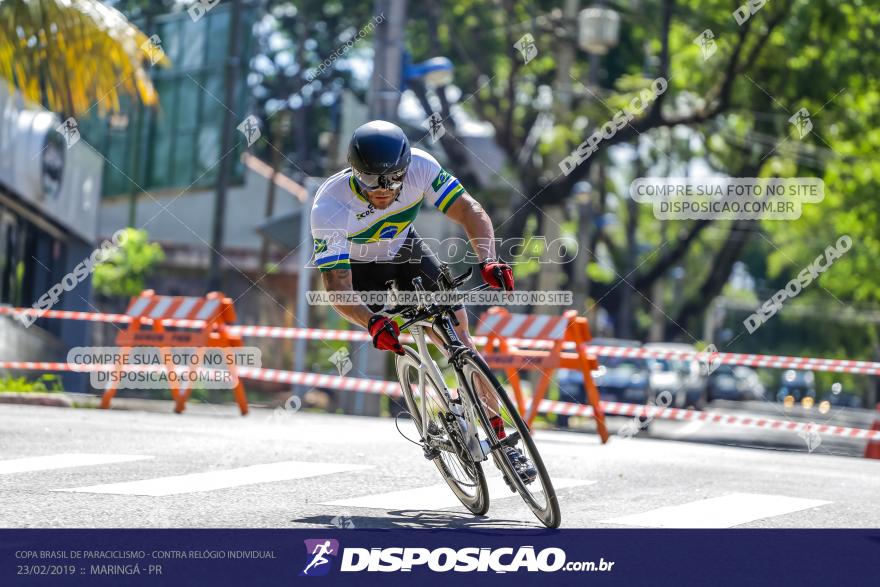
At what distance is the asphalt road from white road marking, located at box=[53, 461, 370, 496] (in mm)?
11

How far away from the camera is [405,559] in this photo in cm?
559

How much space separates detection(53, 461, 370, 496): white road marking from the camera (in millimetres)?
7730

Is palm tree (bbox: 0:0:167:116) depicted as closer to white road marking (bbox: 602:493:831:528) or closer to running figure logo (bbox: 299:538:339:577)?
white road marking (bbox: 602:493:831:528)

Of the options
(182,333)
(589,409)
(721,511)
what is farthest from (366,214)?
(182,333)

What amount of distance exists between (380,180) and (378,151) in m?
0.23

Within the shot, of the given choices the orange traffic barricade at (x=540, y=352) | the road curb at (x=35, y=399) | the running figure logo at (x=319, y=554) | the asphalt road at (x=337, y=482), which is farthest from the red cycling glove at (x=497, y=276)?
the road curb at (x=35, y=399)

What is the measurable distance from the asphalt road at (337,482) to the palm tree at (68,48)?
4.06 m

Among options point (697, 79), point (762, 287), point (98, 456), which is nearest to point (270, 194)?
point (697, 79)

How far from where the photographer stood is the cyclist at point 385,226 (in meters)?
6.65

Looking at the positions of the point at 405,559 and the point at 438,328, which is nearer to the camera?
the point at 405,559

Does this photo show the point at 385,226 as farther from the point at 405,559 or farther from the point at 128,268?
the point at 128,268

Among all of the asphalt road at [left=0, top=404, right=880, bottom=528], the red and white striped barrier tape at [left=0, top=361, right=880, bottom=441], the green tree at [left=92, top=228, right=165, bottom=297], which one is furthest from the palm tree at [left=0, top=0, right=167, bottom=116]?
the green tree at [left=92, top=228, right=165, bottom=297]

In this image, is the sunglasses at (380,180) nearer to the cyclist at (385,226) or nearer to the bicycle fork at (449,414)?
the cyclist at (385,226)

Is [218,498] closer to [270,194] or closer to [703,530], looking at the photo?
[703,530]
